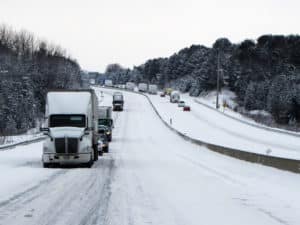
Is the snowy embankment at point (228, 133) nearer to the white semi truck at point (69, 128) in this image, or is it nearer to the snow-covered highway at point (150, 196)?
the white semi truck at point (69, 128)

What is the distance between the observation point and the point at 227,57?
170 m

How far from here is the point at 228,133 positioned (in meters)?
75.1

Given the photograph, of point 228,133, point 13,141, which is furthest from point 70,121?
point 228,133

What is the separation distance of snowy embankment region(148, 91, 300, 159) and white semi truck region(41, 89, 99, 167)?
446 inches

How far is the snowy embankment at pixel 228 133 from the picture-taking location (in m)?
53.0

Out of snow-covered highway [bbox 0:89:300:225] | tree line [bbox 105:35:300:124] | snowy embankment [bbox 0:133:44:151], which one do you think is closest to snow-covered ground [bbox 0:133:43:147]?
snowy embankment [bbox 0:133:44:151]

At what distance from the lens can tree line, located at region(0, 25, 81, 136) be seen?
88312 millimetres

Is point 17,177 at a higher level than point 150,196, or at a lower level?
lower

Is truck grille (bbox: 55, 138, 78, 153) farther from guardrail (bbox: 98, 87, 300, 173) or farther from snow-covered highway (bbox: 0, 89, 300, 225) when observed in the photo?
guardrail (bbox: 98, 87, 300, 173)

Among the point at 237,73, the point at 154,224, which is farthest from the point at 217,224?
the point at 237,73

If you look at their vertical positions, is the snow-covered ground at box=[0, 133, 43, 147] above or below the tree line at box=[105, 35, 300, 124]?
below

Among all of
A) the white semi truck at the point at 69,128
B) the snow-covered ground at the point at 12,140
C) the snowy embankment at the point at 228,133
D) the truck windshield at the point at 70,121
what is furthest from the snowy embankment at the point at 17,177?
the snowy embankment at the point at 228,133

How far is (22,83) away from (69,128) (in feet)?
239

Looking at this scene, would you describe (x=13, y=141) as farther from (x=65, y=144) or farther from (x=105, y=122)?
(x=65, y=144)
